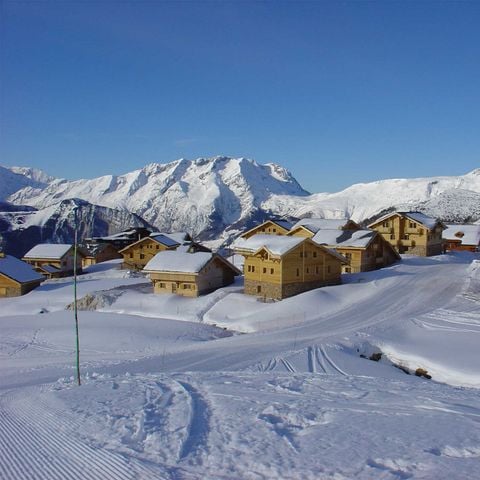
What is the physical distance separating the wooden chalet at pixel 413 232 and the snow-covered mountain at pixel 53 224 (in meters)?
90.3

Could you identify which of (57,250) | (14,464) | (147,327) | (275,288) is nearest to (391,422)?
(14,464)

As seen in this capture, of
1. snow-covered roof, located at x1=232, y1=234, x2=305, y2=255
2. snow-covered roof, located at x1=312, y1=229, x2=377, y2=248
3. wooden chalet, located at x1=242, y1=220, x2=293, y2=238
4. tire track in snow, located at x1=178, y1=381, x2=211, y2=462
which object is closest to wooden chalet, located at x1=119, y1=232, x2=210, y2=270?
wooden chalet, located at x1=242, y1=220, x2=293, y2=238

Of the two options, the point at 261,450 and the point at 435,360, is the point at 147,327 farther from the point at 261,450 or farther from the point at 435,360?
the point at 261,450

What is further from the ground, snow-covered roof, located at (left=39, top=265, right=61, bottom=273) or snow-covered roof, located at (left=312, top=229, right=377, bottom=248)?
snow-covered roof, located at (left=312, top=229, right=377, bottom=248)

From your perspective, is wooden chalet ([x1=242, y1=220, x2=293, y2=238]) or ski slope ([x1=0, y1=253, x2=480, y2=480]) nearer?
ski slope ([x1=0, y1=253, x2=480, y2=480])

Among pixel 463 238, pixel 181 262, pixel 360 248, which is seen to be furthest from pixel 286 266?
pixel 463 238

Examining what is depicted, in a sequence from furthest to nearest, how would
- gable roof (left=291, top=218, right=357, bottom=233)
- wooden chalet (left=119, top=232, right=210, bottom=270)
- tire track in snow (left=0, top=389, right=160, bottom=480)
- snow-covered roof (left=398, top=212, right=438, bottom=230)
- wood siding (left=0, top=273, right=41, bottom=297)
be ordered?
wooden chalet (left=119, top=232, right=210, bottom=270) < snow-covered roof (left=398, top=212, right=438, bottom=230) < gable roof (left=291, top=218, right=357, bottom=233) < wood siding (left=0, top=273, right=41, bottom=297) < tire track in snow (left=0, top=389, right=160, bottom=480)

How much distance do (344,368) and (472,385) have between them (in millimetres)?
5349

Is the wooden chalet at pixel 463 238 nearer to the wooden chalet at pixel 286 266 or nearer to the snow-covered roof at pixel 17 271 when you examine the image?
the wooden chalet at pixel 286 266

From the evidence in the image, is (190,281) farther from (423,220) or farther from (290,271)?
(423,220)

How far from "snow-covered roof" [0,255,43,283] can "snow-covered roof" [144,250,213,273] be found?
50.2 ft

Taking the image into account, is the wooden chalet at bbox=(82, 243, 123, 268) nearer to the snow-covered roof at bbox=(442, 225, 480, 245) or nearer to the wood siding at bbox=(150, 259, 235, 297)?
the wood siding at bbox=(150, 259, 235, 297)

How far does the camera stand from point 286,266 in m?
38.7

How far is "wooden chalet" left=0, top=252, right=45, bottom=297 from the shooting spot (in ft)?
161
